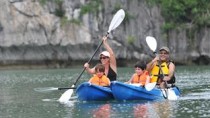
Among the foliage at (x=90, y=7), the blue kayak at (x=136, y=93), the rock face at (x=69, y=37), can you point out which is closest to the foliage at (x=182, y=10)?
the rock face at (x=69, y=37)

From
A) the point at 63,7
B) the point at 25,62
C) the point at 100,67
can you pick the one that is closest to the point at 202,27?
the point at 63,7

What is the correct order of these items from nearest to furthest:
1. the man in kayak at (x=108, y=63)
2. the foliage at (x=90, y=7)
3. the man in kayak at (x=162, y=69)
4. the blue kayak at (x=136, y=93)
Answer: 1. the blue kayak at (x=136, y=93)
2. the man in kayak at (x=108, y=63)
3. the man in kayak at (x=162, y=69)
4. the foliage at (x=90, y=7)

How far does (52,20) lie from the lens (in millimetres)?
60562

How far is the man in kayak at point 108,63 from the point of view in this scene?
846 inches

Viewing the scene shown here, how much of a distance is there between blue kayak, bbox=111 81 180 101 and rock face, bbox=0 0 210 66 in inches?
1477

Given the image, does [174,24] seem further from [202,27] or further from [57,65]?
[57,65]

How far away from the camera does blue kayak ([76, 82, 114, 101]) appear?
21.0 metres

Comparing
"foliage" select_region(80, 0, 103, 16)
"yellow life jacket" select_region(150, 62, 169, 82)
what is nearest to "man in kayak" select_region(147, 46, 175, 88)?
"yellow life jacket" select_region(150, 62, 169, 82)

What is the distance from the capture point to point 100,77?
21.1m

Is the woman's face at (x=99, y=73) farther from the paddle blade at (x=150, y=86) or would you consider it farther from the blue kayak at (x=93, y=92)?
the paddle blade at (x=150, y=86)

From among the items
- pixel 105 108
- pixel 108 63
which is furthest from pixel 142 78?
pixel 105 108

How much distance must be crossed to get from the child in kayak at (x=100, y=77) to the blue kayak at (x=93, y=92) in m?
0.21

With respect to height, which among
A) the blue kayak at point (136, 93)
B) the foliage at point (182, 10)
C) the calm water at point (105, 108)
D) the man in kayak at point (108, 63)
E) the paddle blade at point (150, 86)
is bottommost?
the calm water at point (105, 108)

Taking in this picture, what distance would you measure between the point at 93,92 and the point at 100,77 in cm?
55
